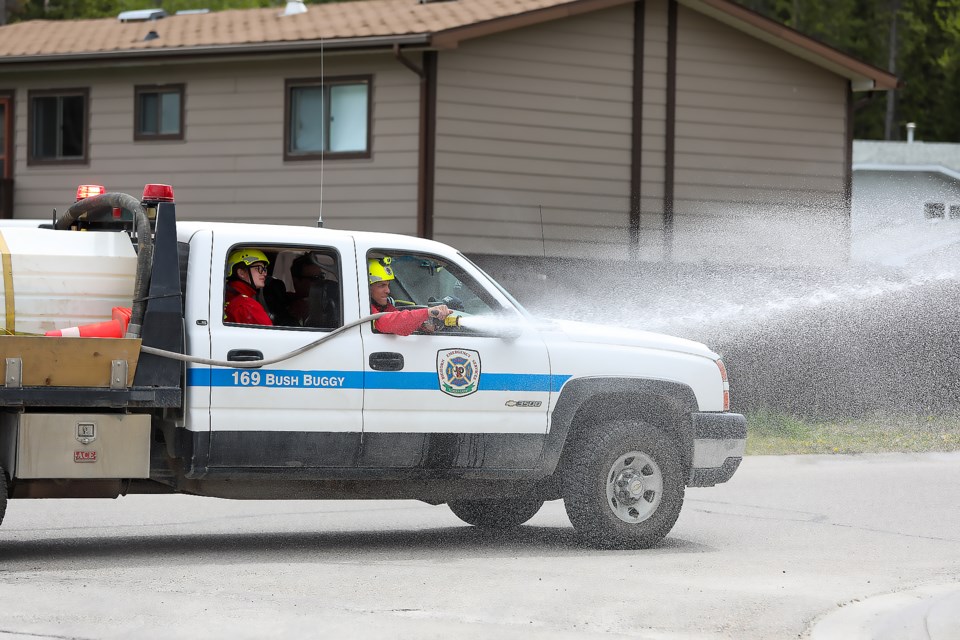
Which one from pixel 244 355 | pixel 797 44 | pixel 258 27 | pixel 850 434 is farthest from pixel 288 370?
pixel 797 44

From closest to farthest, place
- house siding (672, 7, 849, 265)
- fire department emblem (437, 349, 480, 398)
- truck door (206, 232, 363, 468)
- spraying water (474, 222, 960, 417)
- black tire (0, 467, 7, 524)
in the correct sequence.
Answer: black tire (0, 467, 7, 524) → truck door (206, 232, 363, 468) → fire department emblem (437, 349, 480, 398) → spraying water (474, 222, 960, 417) → house siding (672, 7, 849, 265)

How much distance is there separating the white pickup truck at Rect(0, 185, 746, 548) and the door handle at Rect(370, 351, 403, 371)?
Result: 13 mm

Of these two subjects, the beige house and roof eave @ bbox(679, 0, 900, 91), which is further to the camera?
roof eave @ bbox(679, 0, 900, 91)

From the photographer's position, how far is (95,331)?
8922 millimetres

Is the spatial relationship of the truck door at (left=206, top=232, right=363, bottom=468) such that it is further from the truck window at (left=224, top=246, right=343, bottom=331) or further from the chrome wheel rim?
the chrome wheel rim

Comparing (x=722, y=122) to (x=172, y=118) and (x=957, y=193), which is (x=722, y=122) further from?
(x=957, y=193)

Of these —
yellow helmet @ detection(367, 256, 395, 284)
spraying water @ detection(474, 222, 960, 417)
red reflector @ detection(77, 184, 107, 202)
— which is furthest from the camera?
spraying water @ detection(474, 222, 960, 417)

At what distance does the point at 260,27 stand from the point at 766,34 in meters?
7.60

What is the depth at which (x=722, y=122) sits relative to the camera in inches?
901

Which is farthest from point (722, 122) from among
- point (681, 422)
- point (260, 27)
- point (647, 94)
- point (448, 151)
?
point (681, 422)

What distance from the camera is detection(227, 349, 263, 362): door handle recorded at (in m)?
9.14

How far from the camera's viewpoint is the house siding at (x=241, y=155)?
2053cm

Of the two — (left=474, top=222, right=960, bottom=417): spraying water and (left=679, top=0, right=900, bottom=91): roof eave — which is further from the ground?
(left=679, top=0, right=900, bottom=91): roof eave

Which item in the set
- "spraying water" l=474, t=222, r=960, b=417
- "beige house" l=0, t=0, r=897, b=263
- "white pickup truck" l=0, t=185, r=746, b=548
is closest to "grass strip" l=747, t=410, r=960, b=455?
"spraying water" l=474, t=222, r=960, b=417
